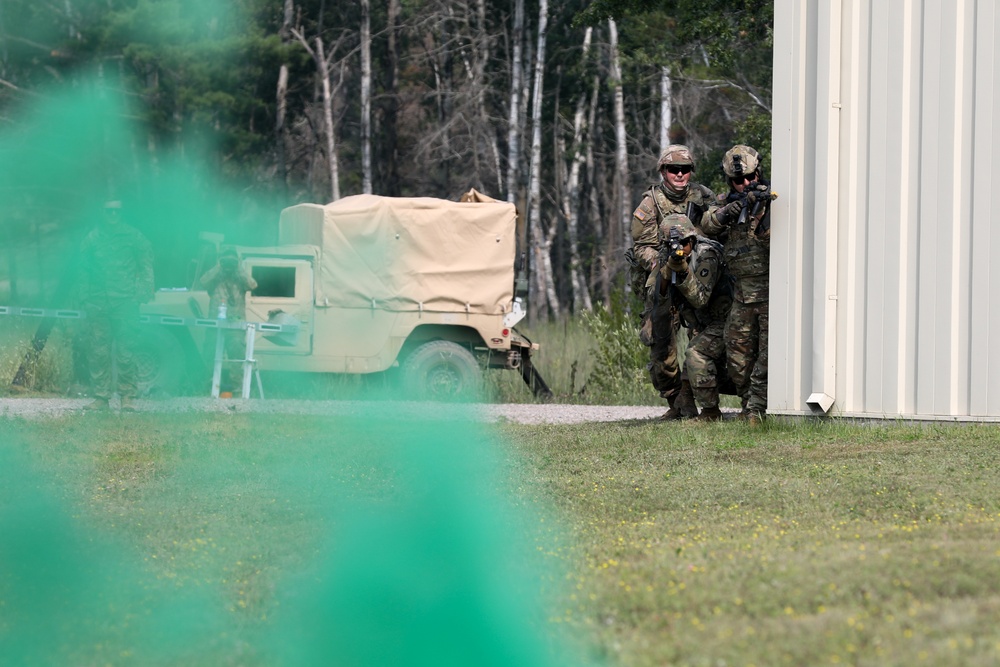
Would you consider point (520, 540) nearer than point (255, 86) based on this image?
Yes

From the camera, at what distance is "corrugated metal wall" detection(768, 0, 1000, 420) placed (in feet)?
34.7

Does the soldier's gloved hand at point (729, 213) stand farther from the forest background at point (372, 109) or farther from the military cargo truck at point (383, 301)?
the forest background at point (372, 109)

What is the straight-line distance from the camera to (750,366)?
1171cm

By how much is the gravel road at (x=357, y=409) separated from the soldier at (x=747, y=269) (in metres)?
2.24

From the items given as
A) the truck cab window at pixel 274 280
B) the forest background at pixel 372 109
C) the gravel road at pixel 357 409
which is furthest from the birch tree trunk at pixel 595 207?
the gravel road at pixel 357 409

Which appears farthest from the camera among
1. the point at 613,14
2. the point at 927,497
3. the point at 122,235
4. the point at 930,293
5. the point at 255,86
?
the point at 255,86

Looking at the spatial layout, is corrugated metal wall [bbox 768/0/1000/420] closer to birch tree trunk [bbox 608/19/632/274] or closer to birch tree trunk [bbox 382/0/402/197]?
birch tree trunk [bbox 608/19/632/274]

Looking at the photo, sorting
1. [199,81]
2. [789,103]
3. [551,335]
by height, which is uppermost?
[199,81]

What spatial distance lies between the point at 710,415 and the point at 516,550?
5.54m

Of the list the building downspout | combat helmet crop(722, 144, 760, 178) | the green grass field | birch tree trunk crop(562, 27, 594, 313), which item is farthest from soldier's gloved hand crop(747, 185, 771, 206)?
birch tree trunk crop(562, 27, 594, 313)

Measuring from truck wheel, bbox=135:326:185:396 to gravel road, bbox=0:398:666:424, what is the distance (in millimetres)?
593

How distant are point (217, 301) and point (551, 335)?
8.59 metres

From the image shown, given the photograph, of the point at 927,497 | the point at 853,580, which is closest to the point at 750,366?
the point at 927,497

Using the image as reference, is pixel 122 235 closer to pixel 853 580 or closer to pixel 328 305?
pixel 328 305
